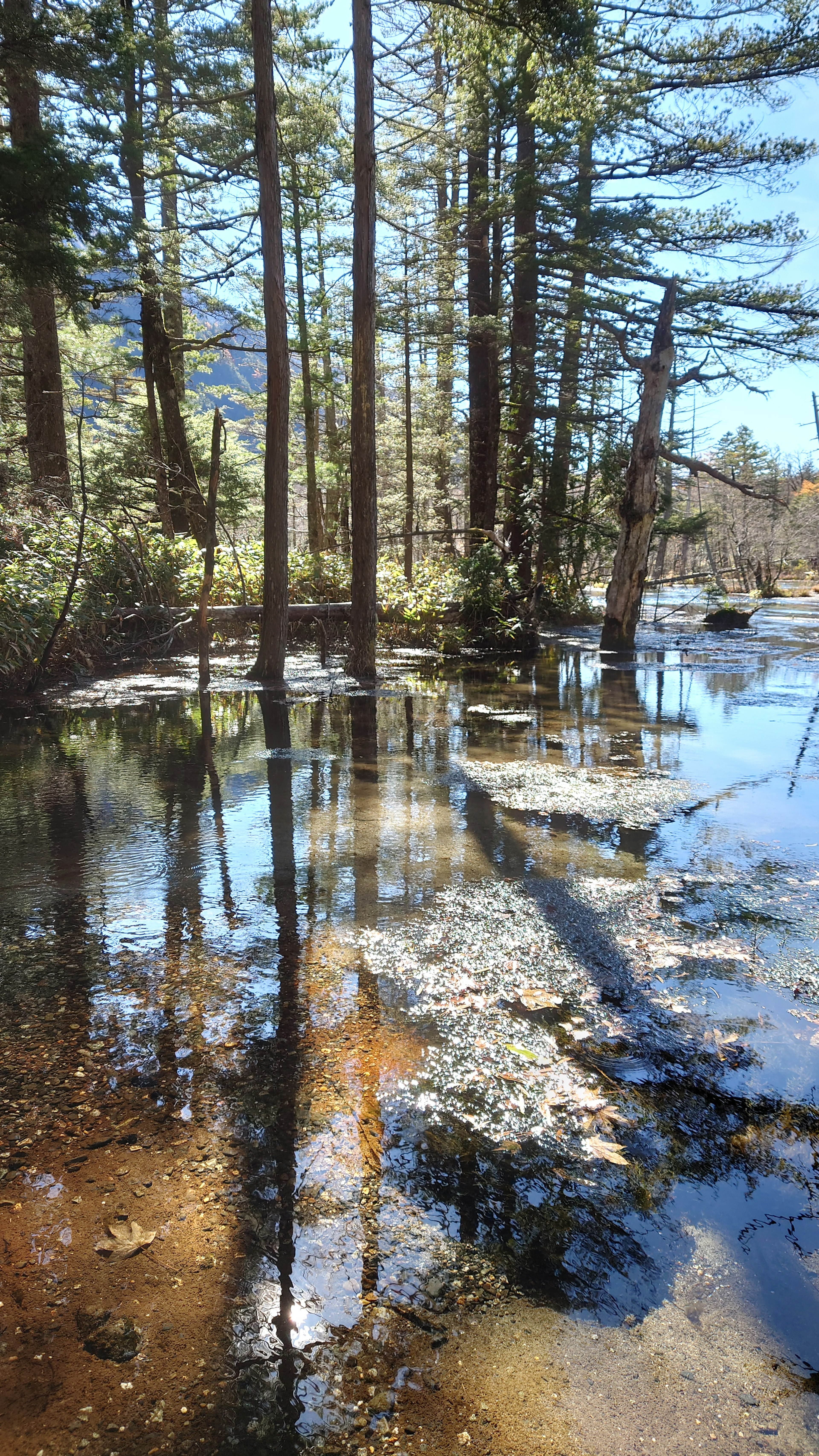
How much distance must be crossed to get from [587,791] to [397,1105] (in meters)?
3.88

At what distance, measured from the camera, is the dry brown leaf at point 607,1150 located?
2.34m

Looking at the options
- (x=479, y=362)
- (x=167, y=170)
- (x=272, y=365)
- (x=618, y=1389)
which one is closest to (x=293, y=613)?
(x=272, y=365)

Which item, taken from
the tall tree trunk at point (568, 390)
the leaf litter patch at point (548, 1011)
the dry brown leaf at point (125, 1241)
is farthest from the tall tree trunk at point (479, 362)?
the dry brown leaf at point (125, 1241)

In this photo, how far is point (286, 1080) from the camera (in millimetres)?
2678

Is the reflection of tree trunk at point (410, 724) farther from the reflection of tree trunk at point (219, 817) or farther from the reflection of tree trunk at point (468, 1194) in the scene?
the reflection of tree trunk at point (468, 1194)

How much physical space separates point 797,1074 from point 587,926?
1212 mm

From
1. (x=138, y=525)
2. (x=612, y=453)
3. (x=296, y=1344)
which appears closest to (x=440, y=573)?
(x=612, y=453)

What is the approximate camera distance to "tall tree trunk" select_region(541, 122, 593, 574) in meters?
14.4

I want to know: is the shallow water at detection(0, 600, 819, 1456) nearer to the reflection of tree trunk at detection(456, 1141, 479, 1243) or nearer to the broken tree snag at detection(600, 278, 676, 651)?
the reflection of tree trunk at detection(456, 1141, 479, 1243)

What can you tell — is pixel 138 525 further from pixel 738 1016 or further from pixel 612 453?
pixel 738 1016

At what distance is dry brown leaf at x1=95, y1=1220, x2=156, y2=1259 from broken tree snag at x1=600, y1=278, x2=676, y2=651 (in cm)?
1357

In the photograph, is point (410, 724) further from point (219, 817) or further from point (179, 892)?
point (179, 892)

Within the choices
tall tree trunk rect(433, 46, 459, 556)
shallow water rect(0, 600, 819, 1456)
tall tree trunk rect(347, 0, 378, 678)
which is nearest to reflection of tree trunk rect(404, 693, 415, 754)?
tall tree trunk rect(347, 0, 378, 678)

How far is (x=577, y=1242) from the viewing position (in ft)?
6.72
